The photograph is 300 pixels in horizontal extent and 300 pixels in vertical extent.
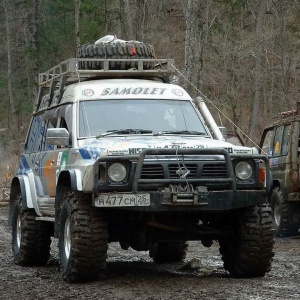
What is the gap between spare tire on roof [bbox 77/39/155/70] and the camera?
11766 millimetres

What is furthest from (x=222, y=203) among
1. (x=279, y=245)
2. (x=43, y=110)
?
(x=279, y=245)

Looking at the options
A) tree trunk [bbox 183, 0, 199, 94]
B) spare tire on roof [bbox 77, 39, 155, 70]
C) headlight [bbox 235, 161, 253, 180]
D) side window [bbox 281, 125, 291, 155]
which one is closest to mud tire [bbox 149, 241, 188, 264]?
spare tire on roof [bbox 77, 39, 155, 70]

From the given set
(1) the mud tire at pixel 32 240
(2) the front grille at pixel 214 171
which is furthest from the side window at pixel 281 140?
(2) the front grille at pixel 214 171

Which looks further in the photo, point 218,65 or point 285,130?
point 218,65

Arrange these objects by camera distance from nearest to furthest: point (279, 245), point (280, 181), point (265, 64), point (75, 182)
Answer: point (75, 182) < point (279, 245) < point (280, 181) < point (265, 64)

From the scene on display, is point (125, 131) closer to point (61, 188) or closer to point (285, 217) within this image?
point (61, 188)

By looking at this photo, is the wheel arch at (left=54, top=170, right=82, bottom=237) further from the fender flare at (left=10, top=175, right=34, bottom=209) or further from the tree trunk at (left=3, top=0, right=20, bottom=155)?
the tree trunk at (left=3, top=0, right=20, bottom=155)

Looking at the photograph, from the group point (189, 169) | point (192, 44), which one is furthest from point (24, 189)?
point (192, 44)

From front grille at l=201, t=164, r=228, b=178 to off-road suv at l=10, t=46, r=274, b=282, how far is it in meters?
0.01

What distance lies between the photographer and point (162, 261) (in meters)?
12.0

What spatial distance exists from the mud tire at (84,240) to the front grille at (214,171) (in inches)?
45.6

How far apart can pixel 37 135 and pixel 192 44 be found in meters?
10.6

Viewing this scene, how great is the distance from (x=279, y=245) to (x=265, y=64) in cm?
2134

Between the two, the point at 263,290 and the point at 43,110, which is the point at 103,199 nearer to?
the point at 263,290
